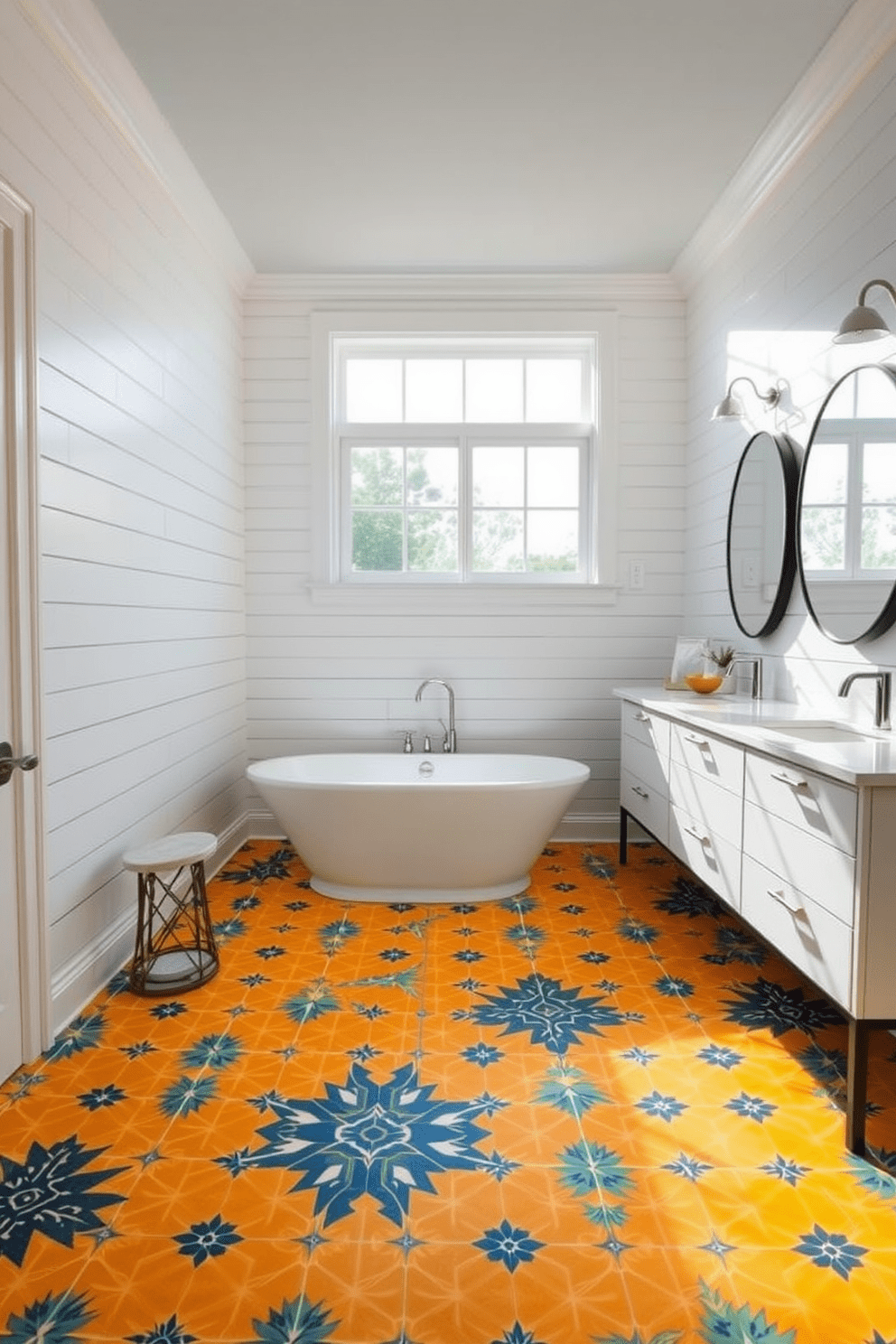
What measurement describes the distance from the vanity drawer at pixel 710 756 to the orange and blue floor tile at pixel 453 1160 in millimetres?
673

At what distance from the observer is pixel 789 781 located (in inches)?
81.5

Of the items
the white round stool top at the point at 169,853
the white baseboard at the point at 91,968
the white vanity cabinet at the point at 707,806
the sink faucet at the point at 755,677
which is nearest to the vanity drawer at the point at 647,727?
the white vanity cabinet at the point at 707,806

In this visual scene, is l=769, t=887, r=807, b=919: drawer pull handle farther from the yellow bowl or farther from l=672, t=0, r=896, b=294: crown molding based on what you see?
l=672, t=0, r=896, b=294: crown molding

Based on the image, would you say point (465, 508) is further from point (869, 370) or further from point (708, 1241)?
point (708, 1241)

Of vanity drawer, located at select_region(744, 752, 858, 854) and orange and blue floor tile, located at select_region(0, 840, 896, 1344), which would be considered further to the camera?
vanity drawer, located at select_region(744, 752, 858, 854)

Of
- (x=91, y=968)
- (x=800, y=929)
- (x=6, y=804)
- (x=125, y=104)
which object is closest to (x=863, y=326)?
(x=800, y=929)

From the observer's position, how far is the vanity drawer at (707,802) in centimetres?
248

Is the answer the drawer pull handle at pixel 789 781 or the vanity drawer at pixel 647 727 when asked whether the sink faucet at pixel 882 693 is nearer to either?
the drawer pull handle at pixel 789 781

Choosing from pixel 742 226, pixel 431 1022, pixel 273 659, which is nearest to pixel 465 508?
pixel 273 659

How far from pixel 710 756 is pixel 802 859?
666mm

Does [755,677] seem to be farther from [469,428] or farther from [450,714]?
[469,428]

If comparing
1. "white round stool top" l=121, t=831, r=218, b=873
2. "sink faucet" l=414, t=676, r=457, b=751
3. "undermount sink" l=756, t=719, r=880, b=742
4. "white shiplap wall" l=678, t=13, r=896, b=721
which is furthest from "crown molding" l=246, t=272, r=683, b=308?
"white round stool top" l=121, t=831, r=218, b=873

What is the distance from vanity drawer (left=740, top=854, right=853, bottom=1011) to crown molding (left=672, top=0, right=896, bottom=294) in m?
2.35

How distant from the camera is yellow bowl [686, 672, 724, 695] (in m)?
3.39
